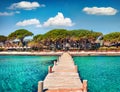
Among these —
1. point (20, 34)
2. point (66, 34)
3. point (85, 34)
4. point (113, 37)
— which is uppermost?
point (20, 34)

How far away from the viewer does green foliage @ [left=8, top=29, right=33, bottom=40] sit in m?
118

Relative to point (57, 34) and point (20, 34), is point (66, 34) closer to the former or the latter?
point (57, 34)

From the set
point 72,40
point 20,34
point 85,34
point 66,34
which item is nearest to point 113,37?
point 85,34

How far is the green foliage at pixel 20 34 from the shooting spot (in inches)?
4642

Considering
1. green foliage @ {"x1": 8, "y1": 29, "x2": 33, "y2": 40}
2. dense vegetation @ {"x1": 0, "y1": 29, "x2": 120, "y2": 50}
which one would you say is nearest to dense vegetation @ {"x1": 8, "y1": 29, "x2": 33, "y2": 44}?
green foliage @ {"x1": 8, "y1": 29, "x2": 33, "y2": 40}

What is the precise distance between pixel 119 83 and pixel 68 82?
27.2 feet

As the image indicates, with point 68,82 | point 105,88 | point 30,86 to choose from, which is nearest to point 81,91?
Result: point 68,82

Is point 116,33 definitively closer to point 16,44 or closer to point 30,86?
point 16,44

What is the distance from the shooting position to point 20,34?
11819 centimetres

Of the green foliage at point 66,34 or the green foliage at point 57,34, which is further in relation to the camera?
the green foliage at point 57,34

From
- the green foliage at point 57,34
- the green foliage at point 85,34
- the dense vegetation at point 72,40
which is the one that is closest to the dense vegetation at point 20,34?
the dense vegetation at point 72,40

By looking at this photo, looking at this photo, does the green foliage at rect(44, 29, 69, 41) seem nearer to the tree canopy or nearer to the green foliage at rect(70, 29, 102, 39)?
the green foliage at rect(70, 29, 102, 39)

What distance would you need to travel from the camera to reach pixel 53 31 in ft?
359

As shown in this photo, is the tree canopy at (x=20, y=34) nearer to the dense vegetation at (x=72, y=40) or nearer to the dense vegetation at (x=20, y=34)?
the dense vegetation at (x=20, y=34)
